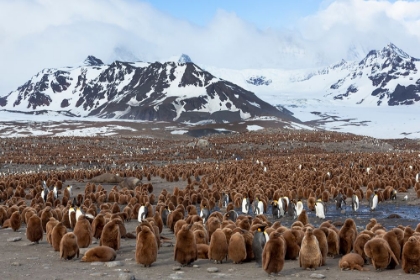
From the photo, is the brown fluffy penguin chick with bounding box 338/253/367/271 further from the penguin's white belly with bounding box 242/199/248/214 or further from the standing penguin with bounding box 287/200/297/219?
the penguin's white belly with bounding box 242/199/248/214

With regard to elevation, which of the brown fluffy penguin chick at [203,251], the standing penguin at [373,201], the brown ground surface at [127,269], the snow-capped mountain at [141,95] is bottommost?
the brown ground surface at [127,269]

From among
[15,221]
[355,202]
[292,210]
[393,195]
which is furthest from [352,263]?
[393,195]

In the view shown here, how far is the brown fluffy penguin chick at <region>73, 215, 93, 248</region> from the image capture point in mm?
9117

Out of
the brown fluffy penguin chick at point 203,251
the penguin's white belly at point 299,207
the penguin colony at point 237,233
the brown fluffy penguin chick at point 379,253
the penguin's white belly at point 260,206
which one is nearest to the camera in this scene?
the brown fluffy penguin chick at point 379,253

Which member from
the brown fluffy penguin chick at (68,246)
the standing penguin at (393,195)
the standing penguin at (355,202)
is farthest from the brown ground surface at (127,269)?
the standing penguin at (393,195)

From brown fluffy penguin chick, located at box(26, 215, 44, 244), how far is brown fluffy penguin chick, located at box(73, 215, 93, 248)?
3.98ft

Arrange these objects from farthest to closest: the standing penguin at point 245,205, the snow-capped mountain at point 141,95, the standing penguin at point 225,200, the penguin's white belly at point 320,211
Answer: the snow-capped mountain at point 141,95 → the standing penguin at point 225,200 → the standing penguin at point 245,205 → the penguin's white belly at point 320,211

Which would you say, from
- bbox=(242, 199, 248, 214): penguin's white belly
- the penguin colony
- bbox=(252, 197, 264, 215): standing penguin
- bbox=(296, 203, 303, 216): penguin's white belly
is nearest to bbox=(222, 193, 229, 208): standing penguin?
the penguin colony

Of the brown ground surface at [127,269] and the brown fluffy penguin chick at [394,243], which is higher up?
the brown fluffy penguin chick at [394,243]

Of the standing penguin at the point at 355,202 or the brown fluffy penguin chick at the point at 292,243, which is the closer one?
the brown fluffy penguin chick at the point at 292,243

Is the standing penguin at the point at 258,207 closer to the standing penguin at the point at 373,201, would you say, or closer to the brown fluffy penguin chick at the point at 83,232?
the standing penguin at the point at 373,201

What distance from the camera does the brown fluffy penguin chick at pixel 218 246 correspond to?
26.3 feet

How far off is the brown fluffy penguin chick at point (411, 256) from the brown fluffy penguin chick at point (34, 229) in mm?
6944

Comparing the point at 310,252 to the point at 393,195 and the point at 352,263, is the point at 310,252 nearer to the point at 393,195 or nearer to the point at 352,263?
the point at 352,263
